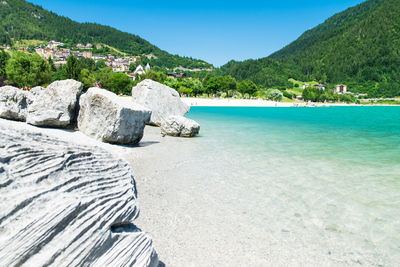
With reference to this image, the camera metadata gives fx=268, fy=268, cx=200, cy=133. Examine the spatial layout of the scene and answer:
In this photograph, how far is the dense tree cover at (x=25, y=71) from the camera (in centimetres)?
5638

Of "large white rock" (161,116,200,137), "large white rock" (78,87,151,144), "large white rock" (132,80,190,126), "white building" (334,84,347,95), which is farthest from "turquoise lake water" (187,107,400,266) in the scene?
"white building" (334,84,347,95)

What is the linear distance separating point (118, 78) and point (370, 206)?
85.3 metres

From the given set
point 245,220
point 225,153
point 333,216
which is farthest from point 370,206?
point 225,153

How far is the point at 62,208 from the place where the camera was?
2.46 m

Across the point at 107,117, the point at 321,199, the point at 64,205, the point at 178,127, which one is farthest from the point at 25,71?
the point at 64,205

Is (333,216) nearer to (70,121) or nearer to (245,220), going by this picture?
(245,220)

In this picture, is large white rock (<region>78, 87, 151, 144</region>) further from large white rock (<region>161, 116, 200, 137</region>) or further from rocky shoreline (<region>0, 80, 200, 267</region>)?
rocky shoreline (<region>0, 80, 200, 267</region>)

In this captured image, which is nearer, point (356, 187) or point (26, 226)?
point (26, 226)

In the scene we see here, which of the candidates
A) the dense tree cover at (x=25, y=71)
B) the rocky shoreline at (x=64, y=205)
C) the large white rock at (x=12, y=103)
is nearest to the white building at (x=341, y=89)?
the dense tree cover at (x=25, y=71)

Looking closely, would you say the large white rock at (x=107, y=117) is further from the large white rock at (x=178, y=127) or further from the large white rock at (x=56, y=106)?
the large white rock at (x=178, y=127)

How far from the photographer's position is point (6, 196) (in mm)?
2217

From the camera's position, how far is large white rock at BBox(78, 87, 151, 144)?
12.4m

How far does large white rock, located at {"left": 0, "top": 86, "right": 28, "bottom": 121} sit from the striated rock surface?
1177 centimetres

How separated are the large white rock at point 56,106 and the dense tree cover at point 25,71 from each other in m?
51.9
